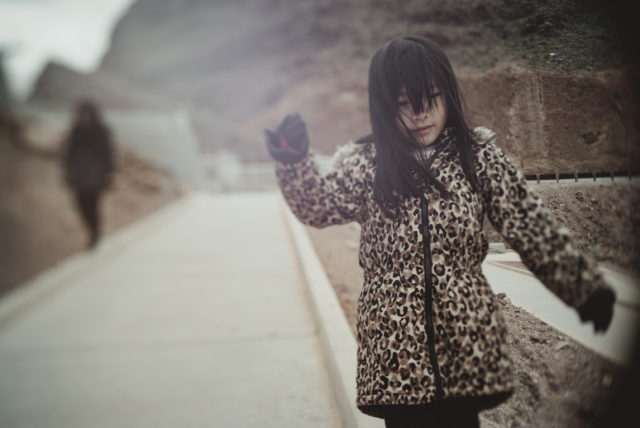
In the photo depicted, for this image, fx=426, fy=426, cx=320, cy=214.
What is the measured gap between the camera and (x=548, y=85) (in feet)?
4.23

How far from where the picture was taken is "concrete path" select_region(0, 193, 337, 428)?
250 cm

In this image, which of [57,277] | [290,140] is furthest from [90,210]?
[290,140]

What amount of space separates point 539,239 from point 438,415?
1.78 feet

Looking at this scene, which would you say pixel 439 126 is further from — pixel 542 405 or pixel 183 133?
pixel 183 133

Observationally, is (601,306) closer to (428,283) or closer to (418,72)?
(428,283)

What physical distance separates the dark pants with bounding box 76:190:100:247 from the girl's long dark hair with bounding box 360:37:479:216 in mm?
5622

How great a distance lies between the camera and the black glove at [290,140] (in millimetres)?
1283

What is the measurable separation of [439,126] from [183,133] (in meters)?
15.2

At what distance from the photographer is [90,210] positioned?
592 cm

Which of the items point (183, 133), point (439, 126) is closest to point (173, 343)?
point (439, 126)

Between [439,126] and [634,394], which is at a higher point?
[439,126]

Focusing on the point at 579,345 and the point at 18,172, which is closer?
the point at 579,345

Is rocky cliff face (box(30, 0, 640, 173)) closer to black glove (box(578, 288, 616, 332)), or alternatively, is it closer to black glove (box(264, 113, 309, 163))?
black glove (box(578, 288, 616, 332))

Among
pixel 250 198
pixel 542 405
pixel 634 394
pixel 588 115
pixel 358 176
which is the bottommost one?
pixel 250 198
